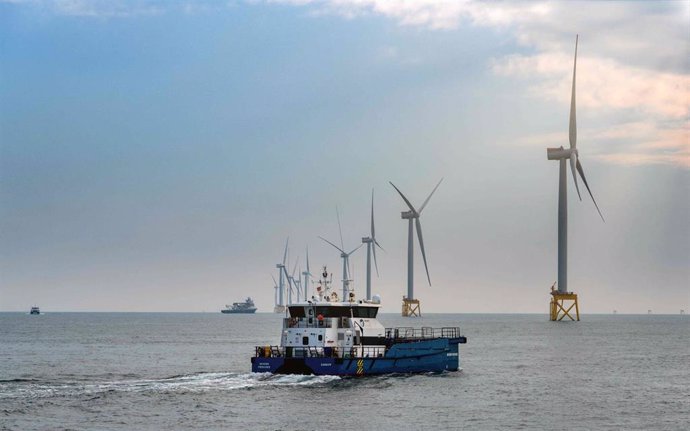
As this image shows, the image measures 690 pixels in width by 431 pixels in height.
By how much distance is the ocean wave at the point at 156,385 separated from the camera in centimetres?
6306

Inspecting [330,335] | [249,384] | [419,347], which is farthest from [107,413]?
[419,347]

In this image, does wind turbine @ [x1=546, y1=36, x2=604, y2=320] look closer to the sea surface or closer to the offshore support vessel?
the sea surface

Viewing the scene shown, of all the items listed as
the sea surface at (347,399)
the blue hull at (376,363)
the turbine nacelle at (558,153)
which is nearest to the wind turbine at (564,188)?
the turbine nacelle at (558,153)

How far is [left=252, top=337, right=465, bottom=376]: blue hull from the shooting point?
215 feet

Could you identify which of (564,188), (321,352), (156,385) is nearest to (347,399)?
(321,352)

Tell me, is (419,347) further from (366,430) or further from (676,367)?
(676,367)

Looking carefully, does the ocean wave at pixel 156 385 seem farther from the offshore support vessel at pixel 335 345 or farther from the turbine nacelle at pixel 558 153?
the turbine nacelle at pixel 558 153

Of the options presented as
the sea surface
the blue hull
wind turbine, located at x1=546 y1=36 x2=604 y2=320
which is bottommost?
the sea surface

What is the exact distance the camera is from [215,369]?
86250 mm

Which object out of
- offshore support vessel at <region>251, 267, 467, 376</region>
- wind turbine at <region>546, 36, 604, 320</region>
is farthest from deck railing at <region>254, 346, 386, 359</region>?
wind turbine at <region>546, 36, 604, 320</region>

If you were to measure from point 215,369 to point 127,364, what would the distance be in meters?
13.6

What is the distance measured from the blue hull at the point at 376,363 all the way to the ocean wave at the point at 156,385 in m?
0.54

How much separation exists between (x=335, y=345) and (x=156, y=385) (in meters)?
12.2

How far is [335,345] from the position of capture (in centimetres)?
6794
